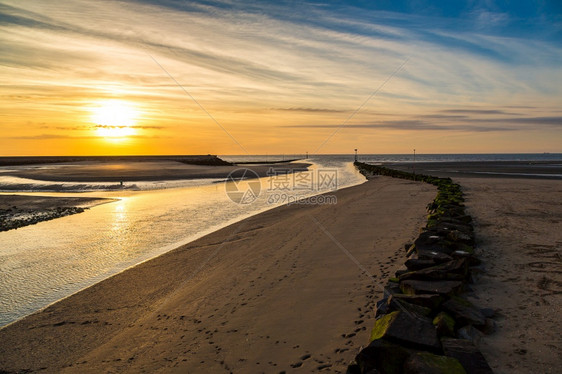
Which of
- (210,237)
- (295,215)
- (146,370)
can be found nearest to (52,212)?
(210,237)

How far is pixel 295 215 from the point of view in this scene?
1584 centimetres

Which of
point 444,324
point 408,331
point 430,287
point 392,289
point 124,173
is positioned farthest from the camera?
point 124,173

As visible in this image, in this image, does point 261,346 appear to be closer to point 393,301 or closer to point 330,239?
point 393,301

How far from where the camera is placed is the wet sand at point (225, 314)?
15.8 ft

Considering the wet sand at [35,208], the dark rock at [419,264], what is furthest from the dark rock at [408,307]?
the wet sand at [35,208]

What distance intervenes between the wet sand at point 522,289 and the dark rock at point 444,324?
398 mm

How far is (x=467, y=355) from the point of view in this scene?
3652 millimetres

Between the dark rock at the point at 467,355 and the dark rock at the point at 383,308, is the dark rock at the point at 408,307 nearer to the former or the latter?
the dark rock at the point at 383,308

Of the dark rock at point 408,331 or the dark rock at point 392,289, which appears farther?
the dark rock at point 392,289

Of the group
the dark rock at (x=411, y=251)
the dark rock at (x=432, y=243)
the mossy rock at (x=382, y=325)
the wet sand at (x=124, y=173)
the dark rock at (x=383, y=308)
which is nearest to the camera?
the mossy rock at (x=382, y=325)

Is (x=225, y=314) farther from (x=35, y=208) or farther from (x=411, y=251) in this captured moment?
(x=35, y=208)

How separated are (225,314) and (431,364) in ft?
11.9

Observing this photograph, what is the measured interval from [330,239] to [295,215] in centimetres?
530

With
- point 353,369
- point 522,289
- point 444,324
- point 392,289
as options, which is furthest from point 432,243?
point 353,369
